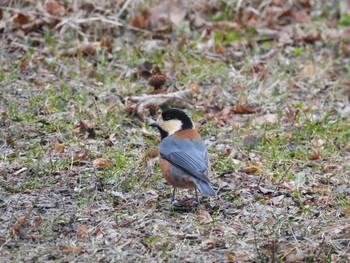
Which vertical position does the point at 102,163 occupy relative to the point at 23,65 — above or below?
above

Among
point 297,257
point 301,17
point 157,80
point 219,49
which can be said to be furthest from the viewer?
point 301,17

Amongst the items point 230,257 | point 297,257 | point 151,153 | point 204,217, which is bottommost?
point 151,153

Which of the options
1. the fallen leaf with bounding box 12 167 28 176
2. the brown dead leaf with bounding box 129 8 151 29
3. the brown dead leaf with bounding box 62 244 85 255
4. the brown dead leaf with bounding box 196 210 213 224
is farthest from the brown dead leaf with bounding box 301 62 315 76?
the brown dead leaf with bounding box 62 244 85 255

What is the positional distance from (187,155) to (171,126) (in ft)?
1.45

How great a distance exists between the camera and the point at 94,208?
5145 millimetres

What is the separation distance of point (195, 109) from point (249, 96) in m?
0.59

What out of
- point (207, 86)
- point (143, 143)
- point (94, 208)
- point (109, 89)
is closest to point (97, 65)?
point (109, 89)

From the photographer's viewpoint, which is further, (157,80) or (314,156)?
(157,80)

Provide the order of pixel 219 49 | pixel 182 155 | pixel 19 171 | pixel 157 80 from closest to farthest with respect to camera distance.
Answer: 1. pixel 182 155
2. pixel 19 171
3. pixel 157 80
4. pixel 219 49

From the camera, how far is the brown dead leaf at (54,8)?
8500mm

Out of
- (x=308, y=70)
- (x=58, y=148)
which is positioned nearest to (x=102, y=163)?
(x=58, y=148)

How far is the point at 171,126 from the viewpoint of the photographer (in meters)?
5.73

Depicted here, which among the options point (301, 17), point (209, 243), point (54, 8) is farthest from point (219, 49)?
point (209, 243)

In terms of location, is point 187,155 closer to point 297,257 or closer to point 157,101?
point 297,257
